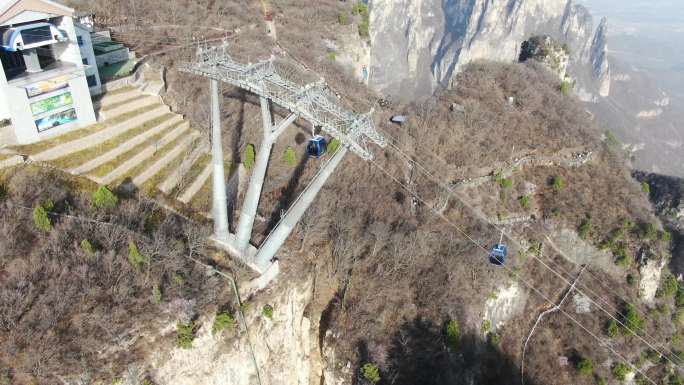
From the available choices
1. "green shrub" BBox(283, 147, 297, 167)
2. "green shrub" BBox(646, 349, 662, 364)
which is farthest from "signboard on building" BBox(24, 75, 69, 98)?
"green shrub" BBox(646, 349, 662, 364)

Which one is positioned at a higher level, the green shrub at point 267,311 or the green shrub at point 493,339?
the green shrub at point 267,311

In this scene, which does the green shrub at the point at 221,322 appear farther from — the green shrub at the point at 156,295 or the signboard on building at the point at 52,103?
the signboard on building at the point at 52,103

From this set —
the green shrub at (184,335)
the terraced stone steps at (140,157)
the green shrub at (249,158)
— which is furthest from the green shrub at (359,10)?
the green shrub at (184,335)

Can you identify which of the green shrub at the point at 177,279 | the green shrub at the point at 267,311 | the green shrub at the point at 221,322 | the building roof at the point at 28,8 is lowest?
the green shrub at the point at 267,311

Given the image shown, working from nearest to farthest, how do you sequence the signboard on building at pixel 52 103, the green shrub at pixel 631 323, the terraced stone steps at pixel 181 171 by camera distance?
the signboard on building at pixel 52 103
the terraced stone steps at pixel 181 171
the green shrub at pixel 631 323

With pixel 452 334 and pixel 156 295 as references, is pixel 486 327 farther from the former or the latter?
pixel 156 295

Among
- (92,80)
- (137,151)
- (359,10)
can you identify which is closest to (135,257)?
(137,151)

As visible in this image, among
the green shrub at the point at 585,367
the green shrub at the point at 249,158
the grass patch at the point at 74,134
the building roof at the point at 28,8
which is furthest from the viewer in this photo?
the green shrub at the point at 249,158

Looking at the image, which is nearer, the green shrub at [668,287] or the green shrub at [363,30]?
the green shrub at [668,287]
